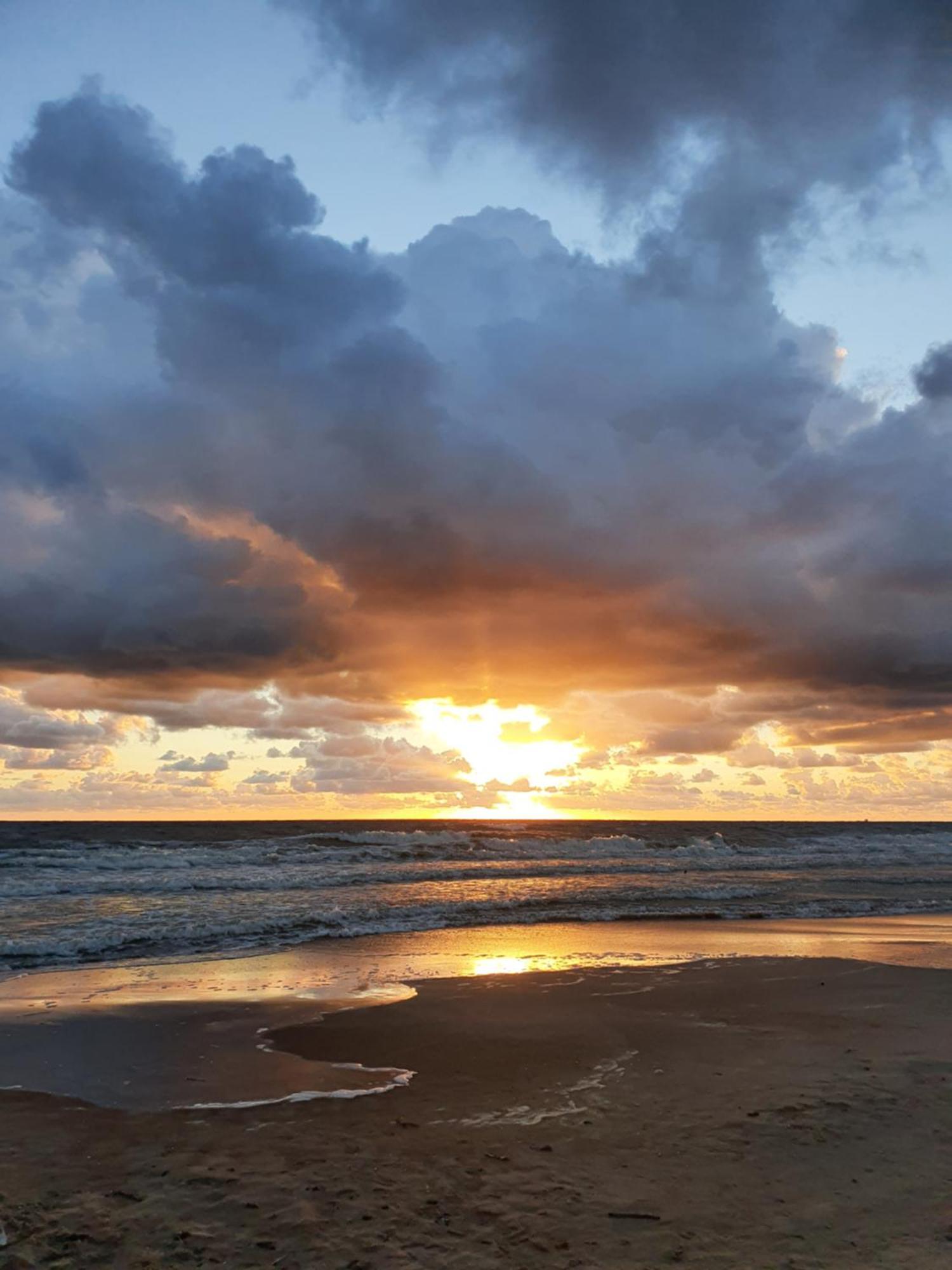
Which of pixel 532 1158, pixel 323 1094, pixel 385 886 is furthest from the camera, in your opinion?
pixel 385 886

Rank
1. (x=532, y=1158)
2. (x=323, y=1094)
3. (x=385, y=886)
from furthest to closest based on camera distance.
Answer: (x=385, y=886)
(x=323, y=1094)
(x=532, y=1158)

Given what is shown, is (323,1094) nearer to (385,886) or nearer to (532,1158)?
(532,1158)

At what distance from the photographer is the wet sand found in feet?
16.6

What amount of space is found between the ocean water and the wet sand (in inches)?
387

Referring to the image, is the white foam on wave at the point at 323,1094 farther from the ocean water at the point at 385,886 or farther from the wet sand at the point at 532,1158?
the ocean water at the point at 385,886

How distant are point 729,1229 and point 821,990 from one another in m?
8.50

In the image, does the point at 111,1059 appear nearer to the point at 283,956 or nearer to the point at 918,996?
the point at 283,956

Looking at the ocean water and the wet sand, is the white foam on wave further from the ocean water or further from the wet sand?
the ocean water

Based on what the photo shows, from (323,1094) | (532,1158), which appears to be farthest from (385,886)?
(532,1158)

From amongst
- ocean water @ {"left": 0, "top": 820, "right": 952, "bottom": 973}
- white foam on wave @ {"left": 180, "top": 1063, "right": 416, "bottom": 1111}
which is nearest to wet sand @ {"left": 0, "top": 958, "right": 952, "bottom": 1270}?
white foam on wave @ {"left": 180, "top": 1063, "right": 416, "bottom": 1111}

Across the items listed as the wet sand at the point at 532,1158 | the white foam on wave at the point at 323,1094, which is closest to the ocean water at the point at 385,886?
the white foam on wave at the point at 323,1094

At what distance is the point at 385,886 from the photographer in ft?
102

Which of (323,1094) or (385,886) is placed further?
(385,886)

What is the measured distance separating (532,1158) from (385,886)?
2532cm
